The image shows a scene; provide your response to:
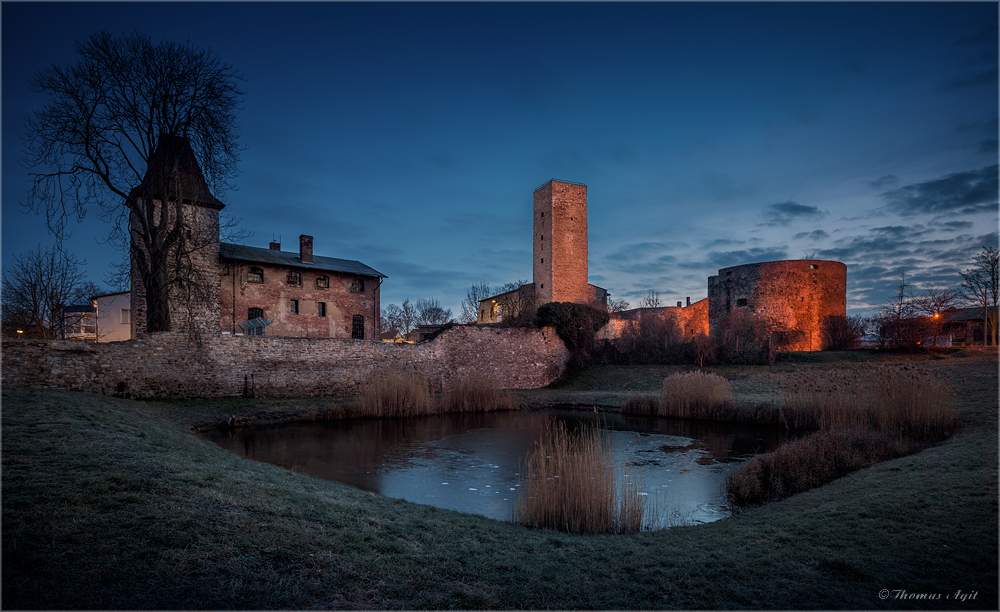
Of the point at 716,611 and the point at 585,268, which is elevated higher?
the point at 585,268

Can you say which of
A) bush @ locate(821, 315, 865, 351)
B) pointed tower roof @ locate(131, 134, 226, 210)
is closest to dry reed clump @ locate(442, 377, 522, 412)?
pointed tower roof @ locate(131, 134, 226, 210)

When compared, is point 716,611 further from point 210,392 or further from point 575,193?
point 575,193

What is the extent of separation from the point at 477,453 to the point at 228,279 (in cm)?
1927

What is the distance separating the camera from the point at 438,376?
22.5m

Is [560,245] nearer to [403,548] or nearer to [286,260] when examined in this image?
[286,260]

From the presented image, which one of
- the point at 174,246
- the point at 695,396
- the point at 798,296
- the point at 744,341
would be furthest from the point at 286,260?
the point at 798,296

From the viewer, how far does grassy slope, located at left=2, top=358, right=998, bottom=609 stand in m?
2.68

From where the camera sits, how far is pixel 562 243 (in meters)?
33.6

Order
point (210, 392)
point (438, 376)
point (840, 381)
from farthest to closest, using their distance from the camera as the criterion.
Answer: point (438, 376) → point (210, 392) → point (840, 381)

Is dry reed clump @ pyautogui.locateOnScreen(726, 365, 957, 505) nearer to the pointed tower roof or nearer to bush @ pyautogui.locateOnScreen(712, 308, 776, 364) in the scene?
bush @ pyautogui.locateOnScreen(712, 308, 776, 364)

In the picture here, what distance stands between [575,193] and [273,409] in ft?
84.6

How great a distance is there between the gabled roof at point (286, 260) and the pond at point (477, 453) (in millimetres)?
13293

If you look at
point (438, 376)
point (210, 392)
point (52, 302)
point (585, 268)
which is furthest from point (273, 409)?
point (585, 268)

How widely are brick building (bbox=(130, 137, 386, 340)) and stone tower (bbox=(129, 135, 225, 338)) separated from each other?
4 cm
